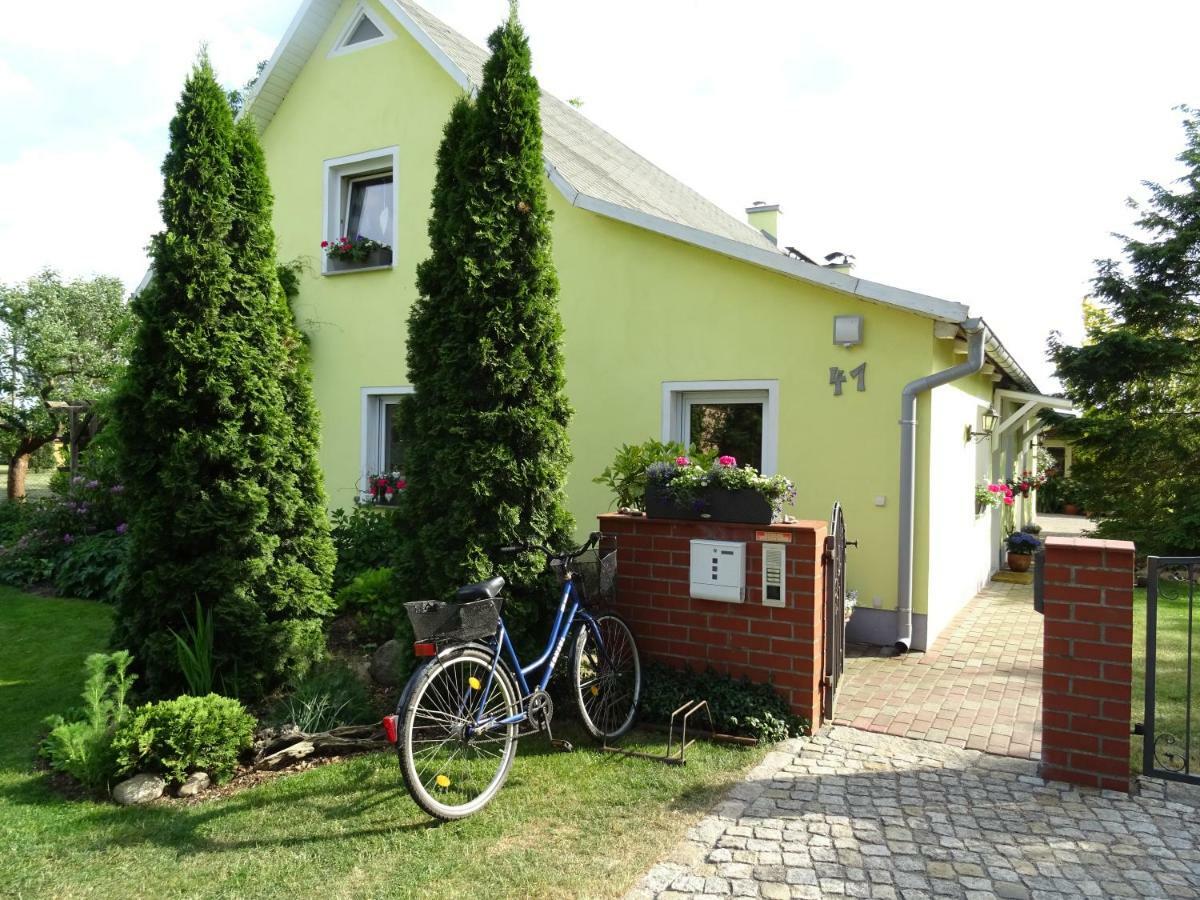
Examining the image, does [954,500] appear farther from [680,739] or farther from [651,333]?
[680,739]

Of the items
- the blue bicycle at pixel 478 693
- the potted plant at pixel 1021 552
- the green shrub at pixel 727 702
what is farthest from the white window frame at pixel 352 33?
the potted plant at pixel 1021 552

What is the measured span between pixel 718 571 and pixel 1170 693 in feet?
12.4

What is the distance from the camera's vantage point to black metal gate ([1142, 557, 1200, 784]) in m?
4.10

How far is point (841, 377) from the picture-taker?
7043 millimetres

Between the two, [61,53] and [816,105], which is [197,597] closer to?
[61,53]

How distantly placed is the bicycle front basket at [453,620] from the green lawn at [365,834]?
82cm

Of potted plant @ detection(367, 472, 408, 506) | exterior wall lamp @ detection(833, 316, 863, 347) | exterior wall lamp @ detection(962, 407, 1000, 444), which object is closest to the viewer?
exterior wall lamp @ detection(833, 316, 863, 347)

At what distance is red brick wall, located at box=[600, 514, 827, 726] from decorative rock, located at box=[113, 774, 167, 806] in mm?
2780

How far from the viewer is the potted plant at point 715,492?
4.89 m

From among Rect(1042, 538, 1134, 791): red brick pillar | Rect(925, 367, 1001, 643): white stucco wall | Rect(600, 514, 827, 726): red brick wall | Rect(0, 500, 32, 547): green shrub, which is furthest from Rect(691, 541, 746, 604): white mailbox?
Rect(0, 500, 32, 547): green shrub

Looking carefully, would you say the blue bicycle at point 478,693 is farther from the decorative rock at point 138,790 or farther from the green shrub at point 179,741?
the decorative rock at point 138,790

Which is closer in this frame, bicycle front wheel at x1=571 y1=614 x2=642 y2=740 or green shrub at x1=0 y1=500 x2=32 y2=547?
bicycle front wheel at x1=571 y1=614 x2=642 y2=740

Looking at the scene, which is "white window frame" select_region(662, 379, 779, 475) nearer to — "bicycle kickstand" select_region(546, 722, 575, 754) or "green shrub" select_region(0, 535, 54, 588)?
"bicycle kickstand" select_region(546, 722, 575, 754)

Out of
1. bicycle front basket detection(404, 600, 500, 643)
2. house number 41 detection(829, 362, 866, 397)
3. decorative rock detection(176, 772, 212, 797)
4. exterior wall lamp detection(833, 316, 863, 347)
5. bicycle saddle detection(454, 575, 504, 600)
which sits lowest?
decorative rock detection(176, 772, 212, 797)
